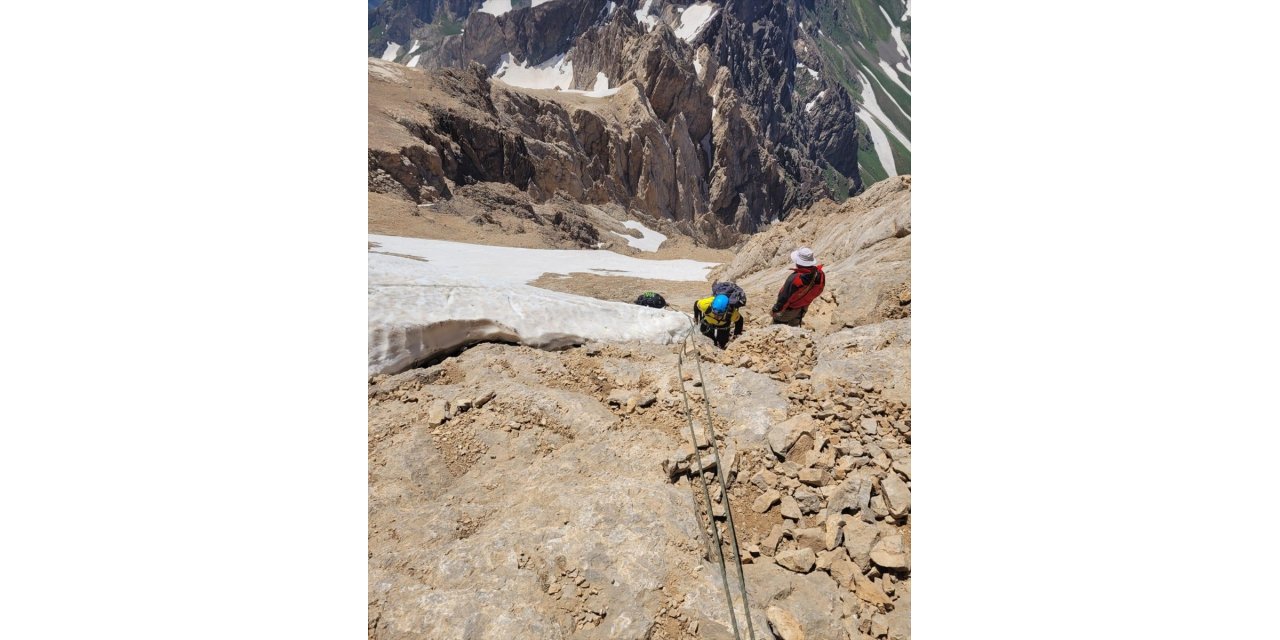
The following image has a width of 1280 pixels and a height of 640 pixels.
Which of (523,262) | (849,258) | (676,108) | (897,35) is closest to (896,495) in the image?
(849,258)

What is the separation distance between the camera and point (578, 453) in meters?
3.32

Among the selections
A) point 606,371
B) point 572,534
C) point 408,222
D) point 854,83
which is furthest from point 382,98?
point 854,83

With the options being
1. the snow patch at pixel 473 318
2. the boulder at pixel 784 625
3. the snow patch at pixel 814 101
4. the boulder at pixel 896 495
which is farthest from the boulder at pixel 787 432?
the snow patch at pixel 814 101

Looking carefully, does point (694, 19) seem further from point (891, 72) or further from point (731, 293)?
point (731, 293)

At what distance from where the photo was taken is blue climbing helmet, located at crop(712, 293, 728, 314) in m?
5.49

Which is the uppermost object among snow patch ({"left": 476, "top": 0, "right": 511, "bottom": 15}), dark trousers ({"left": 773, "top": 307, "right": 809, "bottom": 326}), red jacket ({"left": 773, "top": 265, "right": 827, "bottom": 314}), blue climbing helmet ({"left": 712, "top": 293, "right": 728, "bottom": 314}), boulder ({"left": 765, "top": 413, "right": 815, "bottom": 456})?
snow patch ({"left": 476, "top": 0, "right": 511, "bottom": 15})

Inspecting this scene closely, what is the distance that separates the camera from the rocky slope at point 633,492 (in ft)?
7.55

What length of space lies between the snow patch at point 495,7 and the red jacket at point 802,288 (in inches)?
3556

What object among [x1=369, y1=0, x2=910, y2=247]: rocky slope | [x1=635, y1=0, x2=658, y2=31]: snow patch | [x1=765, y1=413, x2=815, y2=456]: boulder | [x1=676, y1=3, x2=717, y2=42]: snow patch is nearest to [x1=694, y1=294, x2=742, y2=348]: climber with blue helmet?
[x1=765, y1=413, x2=815, y2=456]: boulder

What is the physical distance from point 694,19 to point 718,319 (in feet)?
218

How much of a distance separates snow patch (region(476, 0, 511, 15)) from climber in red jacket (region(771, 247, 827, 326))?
9033 centimetres

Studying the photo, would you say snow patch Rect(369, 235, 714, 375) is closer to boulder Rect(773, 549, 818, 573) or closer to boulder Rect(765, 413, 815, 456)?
boulder Rect(765, 413, 815, 456)

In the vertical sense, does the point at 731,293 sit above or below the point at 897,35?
below

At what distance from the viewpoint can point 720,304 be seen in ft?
18.0
